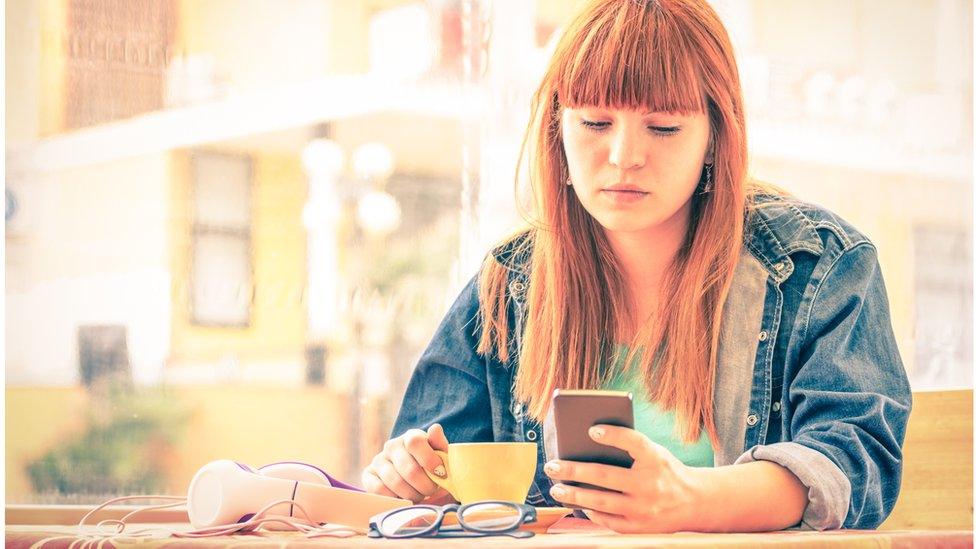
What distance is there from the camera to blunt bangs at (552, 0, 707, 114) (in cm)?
98

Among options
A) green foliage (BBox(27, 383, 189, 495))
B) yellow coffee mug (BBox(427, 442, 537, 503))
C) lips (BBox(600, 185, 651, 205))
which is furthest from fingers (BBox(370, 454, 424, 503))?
green foliage (BBox(27, 383, 189, 495))

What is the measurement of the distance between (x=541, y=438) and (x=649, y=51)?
0.43m

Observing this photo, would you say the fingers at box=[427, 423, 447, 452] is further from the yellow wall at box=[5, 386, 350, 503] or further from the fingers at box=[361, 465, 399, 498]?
the yellow wall at box=[5, 386, 350, 503]

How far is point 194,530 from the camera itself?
28.1 inches

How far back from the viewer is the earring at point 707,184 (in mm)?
1086

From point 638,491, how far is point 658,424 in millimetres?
384

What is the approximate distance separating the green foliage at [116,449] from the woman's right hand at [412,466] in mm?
2582

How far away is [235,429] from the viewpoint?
12.5 ft

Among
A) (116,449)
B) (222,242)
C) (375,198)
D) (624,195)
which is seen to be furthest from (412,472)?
(375,198)

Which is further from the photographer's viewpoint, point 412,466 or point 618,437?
point 412,466

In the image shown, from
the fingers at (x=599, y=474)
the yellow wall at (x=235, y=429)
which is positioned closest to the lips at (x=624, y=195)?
the fingers at (x=599, y=474)

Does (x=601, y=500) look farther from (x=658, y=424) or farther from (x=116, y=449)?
(x=116, y=449)

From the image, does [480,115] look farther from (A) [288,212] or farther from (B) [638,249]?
(B) [638,249]

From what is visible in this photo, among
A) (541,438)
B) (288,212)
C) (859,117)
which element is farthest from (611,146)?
(859,117)
